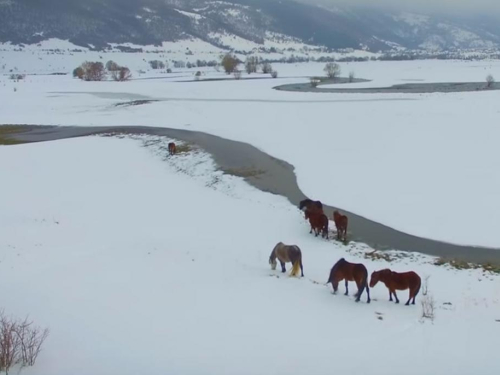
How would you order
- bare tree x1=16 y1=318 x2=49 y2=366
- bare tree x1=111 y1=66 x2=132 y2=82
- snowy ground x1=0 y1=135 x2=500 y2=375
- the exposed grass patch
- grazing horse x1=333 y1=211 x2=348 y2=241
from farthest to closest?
bare tree x1=111 y1=66 x2=132 y2=82 → the exposed grass patch → grazing horse x1=333 y1=211 x2=348 y2=241 → snowy ground x1=0 y1=135 x2=500 y2=375 → bare tree x1=16 y1=318 x2=49 y2=366

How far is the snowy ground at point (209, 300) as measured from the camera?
24.1ft

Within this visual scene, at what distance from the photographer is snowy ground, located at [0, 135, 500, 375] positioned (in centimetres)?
736

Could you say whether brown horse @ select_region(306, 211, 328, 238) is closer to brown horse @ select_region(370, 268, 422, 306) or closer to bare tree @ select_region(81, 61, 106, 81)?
brown horse @ select_region(370, 268, 422, 306)

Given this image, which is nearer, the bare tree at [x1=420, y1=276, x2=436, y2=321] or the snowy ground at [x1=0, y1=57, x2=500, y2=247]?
the bare tree at [x1=420, y1=276, x2=436, y2=321]

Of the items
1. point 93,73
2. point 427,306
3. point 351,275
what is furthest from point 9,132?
point 93,73

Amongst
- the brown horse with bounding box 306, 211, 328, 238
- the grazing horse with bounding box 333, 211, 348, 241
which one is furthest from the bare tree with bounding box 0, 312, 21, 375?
the grazing horse with bounding box 333, 211, 348, 241

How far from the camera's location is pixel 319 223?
49.0 feet

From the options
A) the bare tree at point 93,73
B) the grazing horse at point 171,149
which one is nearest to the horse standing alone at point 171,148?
the grazing horse at point 171,149

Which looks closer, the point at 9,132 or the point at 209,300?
the point at 209,300

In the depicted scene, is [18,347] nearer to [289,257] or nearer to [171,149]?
[289,257]

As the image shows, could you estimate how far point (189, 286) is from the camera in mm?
10297

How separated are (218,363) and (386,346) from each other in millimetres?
2626

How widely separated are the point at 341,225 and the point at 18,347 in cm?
973

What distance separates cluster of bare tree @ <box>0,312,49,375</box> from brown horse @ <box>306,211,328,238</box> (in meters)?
9.01
